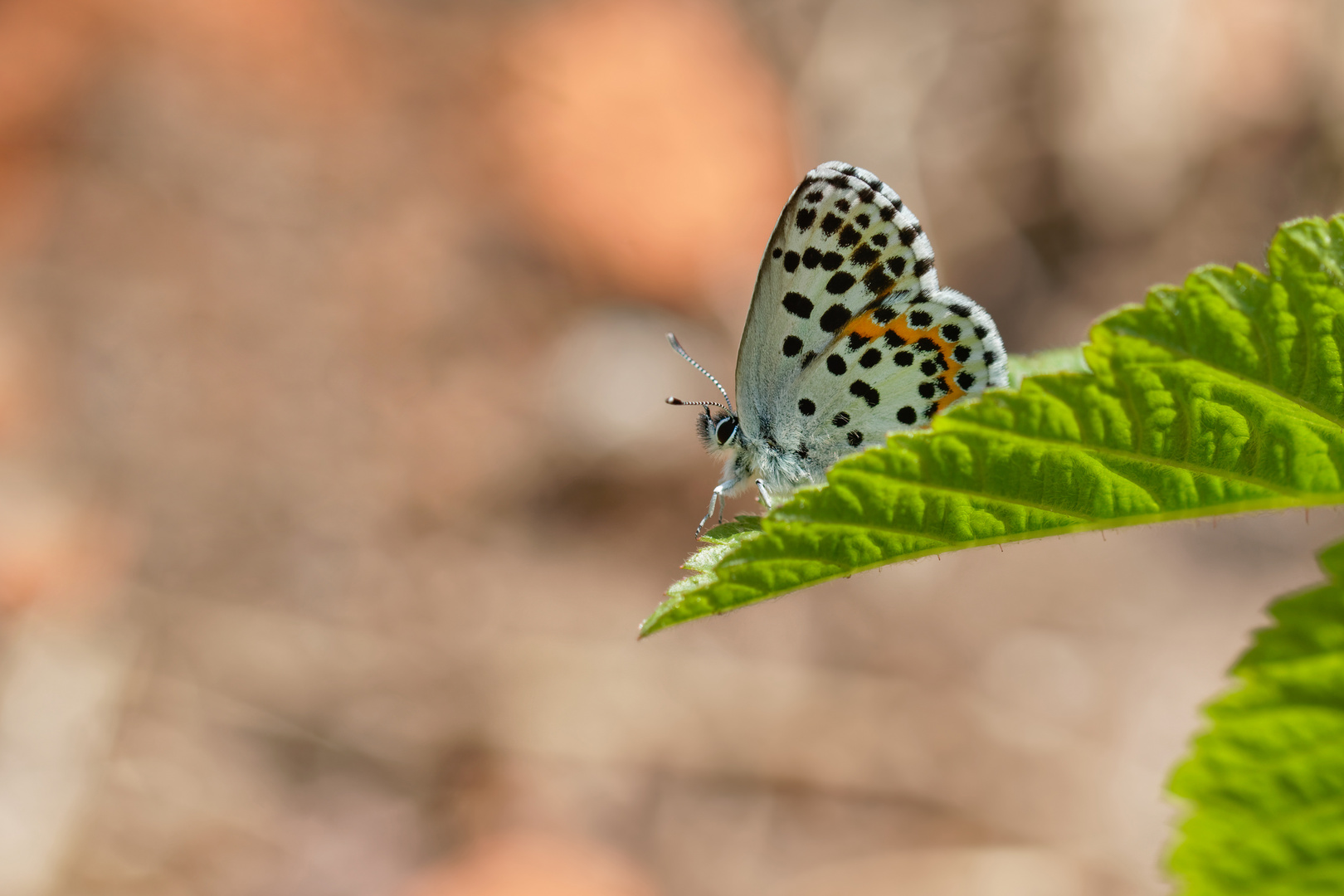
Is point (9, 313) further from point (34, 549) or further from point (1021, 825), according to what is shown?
point (1021, 825)

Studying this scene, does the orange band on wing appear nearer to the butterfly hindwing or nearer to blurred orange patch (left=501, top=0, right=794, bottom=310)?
the butterfly hindwing

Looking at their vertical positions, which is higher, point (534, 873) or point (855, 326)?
point (855, 326)

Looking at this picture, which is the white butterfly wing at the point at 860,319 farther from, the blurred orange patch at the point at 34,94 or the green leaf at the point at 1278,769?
the blurred orange patch at the point at 34,94

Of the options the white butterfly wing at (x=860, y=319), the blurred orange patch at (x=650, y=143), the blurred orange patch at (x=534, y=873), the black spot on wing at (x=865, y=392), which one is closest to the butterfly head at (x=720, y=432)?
the white butterfly wing at (x=860, y=319)

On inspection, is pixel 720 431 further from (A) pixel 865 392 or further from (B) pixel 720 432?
(A) pixel 865 392

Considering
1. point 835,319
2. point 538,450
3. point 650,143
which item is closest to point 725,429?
point 835,319

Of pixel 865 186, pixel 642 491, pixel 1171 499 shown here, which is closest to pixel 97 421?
pixel 642 491

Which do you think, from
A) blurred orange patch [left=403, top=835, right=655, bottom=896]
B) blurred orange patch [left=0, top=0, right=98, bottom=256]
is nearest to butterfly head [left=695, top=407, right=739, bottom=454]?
blurred orange patch [left=403, top=835, right=655, bottom=896]

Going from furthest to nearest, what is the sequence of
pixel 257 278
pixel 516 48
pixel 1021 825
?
1. pixel 516 48
2. pixel 257 278
3. pixel 1021 825
